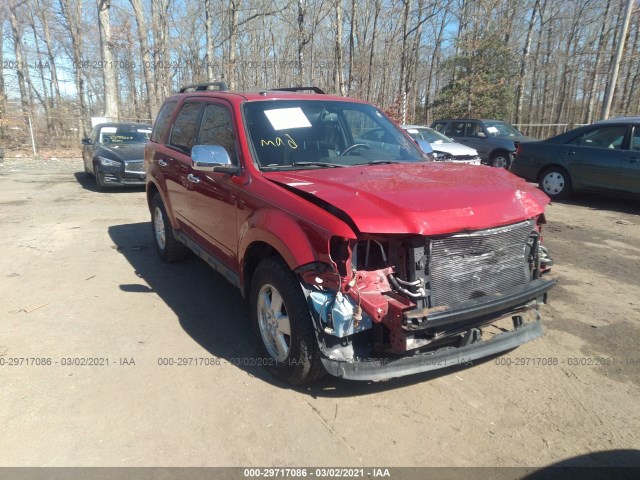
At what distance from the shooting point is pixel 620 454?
255 cm

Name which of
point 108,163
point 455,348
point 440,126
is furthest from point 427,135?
point 455,348

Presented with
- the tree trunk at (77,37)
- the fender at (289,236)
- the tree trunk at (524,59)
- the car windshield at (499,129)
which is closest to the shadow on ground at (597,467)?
Answer: the fender at (289,236)

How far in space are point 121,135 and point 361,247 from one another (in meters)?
11.7

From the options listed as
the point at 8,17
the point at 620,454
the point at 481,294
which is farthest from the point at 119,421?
the point at 8,17

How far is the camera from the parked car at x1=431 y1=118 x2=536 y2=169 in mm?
13273

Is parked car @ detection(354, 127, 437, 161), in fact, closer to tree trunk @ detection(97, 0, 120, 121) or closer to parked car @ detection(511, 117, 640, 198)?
parked car @ detection(511, 117, 640, 198)

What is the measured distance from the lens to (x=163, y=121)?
5.64 metres

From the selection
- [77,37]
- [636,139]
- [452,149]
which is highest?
[77,37]

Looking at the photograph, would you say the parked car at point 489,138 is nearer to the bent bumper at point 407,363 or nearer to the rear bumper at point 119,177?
the rear bumper at point 119,177

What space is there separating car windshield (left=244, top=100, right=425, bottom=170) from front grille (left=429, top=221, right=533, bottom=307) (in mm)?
1285

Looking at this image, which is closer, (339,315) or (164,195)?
(339,315)

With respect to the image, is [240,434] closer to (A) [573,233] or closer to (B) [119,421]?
(B) [119,421]

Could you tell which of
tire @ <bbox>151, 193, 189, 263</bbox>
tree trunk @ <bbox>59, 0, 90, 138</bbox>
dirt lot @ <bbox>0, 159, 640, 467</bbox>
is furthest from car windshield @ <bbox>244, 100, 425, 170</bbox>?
tree trunk @ <bbox>59, 0, 90, 138</bbox>

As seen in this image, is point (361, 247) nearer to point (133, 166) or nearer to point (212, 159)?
point (212, 159)
